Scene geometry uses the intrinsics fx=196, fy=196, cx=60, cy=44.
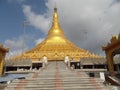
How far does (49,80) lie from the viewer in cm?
1163

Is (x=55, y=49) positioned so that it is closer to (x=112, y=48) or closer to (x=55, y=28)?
(x=55, y=28)

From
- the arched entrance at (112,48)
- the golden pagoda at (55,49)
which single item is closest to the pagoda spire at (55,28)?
the golden pagoda at (55,49)

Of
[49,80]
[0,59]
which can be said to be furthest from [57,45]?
[49,80]

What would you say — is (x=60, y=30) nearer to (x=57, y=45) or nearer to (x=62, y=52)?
(x=57, y=45)

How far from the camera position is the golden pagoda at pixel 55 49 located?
39469 mm

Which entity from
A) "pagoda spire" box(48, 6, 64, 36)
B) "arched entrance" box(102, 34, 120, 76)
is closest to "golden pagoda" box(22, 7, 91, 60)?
"pagoda spire" box(48, 6, 64, 36)

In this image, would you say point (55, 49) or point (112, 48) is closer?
point (112, 48)

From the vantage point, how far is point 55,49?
43594 mm

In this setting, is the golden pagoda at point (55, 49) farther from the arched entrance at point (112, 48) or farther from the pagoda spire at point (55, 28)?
the arched entrance at point (112, 48)

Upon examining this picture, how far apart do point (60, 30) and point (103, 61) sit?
22.1 meters

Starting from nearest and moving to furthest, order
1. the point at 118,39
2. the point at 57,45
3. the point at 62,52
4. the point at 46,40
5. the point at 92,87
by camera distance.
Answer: the point at 92,87 → the point at 118,39 → the point at 62,52 → the point at 57,45 → the point at 46,40

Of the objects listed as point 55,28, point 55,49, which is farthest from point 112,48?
point 55,28

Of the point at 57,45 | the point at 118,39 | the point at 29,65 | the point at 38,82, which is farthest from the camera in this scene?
the point at 57,45

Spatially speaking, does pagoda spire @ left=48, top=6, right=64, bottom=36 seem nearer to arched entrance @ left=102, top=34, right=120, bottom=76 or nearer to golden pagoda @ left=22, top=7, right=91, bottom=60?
golden pagoda @ left=22, top=7, right=91, bottom=60
